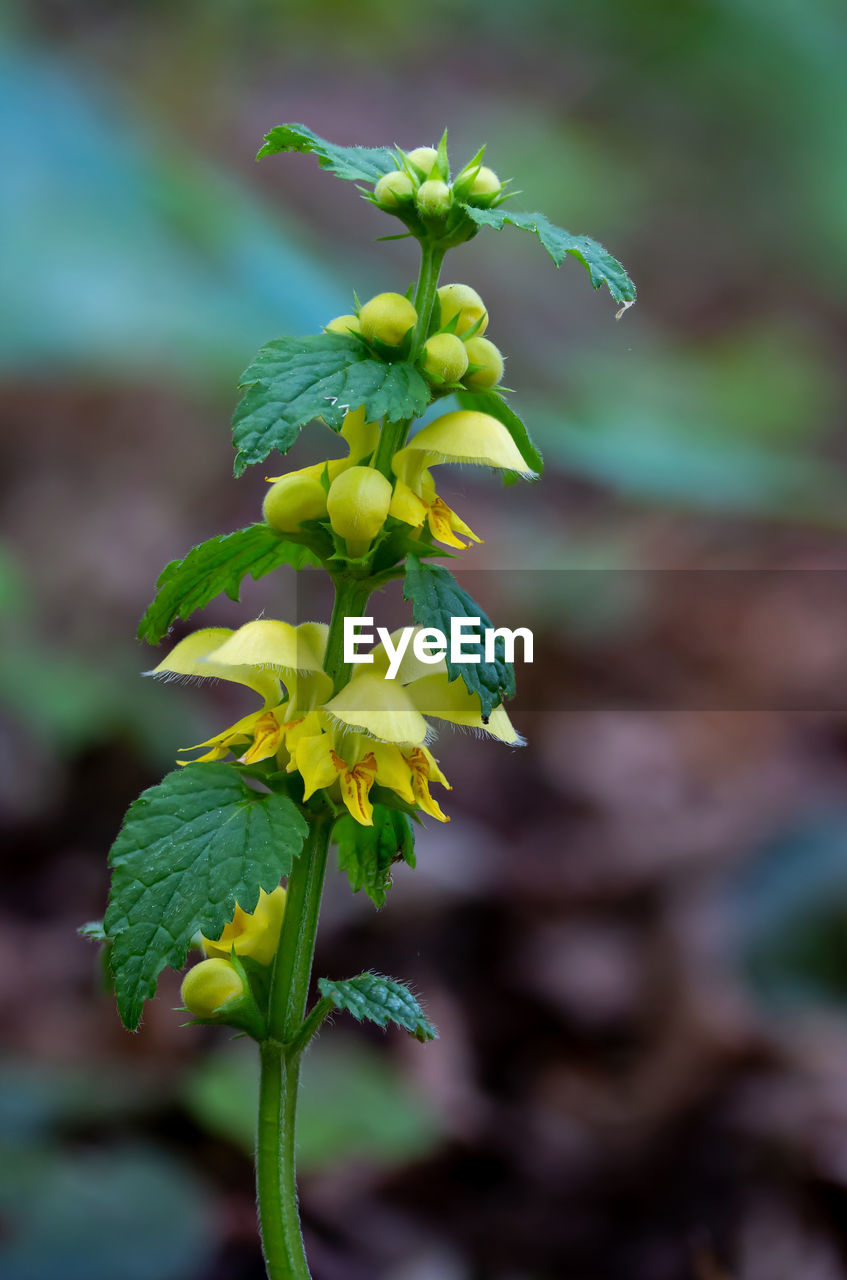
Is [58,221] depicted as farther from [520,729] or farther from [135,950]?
[135,950]

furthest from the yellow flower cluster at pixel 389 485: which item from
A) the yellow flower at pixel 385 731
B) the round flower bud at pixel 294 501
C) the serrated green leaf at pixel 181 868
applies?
the serrated green leaf at pixel 181 868

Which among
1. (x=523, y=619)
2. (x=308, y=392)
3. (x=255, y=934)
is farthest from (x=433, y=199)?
(x=523, y=619)

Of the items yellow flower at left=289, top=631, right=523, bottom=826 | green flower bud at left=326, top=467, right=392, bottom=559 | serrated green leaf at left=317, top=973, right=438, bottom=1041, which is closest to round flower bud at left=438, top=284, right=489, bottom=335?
green flower bud at left=326, top=467, right=392, bottom=559

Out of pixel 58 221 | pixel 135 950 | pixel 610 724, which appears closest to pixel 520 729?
pixel 610 724

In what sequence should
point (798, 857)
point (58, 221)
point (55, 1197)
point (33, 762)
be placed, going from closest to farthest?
point (55, 1197), point (798, 857), point (33, 762), point (58, 221)

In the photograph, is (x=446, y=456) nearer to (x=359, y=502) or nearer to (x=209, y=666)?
(x=359, y=502)
